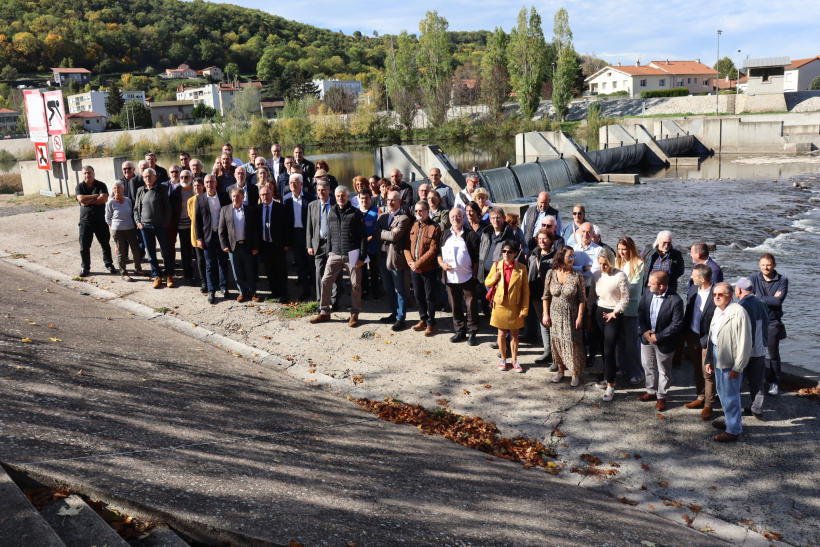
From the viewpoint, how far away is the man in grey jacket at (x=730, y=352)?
5961 mm

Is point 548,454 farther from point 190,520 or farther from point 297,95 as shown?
point 297,95

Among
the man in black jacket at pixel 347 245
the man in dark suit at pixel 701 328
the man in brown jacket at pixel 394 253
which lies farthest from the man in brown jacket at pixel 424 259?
the man in dark suit at pixel 701 328

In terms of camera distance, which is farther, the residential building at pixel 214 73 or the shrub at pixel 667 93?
the residential building at pixel 214 73

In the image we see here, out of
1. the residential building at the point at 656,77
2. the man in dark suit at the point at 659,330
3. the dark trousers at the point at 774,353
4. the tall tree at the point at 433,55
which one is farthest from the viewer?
the residential building at the point at 656,77

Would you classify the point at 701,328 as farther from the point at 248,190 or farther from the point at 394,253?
the point at 248,190

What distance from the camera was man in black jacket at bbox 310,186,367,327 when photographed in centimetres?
920

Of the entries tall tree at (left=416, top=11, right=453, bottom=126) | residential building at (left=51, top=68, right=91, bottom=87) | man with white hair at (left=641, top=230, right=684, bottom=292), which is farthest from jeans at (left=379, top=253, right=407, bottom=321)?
residential building at (left=51, top=68, right=91, bottom=87)

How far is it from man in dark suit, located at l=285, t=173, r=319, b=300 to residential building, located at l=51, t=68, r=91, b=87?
152 meters

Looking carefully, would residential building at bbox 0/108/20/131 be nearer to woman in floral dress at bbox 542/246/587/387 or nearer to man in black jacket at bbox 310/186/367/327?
man in black jacket at bbox 310/186/367/327

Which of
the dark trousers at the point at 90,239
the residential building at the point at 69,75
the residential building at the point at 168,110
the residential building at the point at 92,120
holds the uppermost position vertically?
the residential building at the point at 69,75

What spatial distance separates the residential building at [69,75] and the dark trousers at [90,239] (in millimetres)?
149432

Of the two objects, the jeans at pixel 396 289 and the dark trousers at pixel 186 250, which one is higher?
the dark trousers at pixel 186 250

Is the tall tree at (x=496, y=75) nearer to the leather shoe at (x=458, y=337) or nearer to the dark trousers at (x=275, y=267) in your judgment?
the dark trousers at (x=275, y=267)

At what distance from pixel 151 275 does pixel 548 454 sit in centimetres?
Answer: 855
